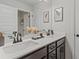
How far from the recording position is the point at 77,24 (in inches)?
104

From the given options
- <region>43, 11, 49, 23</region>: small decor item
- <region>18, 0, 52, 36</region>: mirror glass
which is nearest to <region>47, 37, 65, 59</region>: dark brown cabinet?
<region>18, 0, 52, 36</region>: mirror glass

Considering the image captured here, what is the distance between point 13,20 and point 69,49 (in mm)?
1818

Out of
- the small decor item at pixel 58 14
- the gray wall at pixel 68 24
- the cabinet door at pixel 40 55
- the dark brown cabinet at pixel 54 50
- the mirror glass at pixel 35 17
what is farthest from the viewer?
the small decor item at pixel 58 14

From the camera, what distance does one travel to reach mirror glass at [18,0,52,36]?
2027 mm

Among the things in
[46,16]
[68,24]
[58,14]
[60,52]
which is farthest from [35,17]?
[60,52]

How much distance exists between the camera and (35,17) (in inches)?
95.4

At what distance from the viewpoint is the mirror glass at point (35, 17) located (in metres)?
2.03

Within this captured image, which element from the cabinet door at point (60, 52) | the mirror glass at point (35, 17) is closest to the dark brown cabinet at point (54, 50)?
the cabinet door at point (60, 52)

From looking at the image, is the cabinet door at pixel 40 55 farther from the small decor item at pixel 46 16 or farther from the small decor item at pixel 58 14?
the small decor item at pixel 58 14

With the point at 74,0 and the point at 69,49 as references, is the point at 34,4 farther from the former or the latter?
the point at 69,49

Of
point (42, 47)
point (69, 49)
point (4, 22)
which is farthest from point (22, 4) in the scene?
point (69, 49)

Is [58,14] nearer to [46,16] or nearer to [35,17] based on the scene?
[46,16]

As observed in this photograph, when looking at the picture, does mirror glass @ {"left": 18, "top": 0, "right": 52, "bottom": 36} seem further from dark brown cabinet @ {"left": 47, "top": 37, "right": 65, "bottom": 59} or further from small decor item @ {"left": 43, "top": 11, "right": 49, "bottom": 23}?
dark brown cabinet @ {"left": 47, "top": 37, "right": 65, "bottom": 59}

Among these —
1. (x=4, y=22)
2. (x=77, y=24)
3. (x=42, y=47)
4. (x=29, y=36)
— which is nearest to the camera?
(x=42, y=47)
